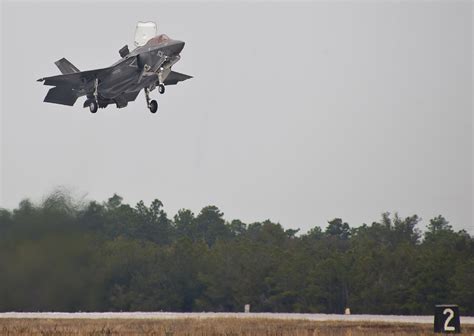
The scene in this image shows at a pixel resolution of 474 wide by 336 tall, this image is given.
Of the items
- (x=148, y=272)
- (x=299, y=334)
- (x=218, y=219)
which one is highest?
(x=218, y=219)

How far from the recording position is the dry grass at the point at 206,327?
4494cm

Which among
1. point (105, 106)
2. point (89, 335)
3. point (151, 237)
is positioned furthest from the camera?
point (151, 237)

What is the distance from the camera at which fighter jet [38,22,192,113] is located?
51.8 metres

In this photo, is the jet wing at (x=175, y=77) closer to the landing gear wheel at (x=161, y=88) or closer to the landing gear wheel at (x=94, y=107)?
the landing gear wheel at (x=94, y=107)

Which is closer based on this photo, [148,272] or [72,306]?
[72,306]

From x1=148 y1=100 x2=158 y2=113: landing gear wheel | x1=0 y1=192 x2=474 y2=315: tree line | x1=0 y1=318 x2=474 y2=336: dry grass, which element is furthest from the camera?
x1=0 y1=192 x2=474 y2=315: tree line

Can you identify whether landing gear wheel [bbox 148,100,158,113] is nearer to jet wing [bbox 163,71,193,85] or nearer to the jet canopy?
the jet canopy

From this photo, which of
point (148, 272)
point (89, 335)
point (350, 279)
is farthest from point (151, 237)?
point (89, 335)

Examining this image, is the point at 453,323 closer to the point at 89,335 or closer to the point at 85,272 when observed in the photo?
the point at 89,335

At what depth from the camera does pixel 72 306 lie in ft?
194

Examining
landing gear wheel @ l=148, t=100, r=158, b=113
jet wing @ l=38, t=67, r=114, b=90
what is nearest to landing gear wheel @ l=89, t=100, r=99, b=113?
jet wing @ l=38, t=67, r=114, b=90

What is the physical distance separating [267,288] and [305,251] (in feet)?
15.9

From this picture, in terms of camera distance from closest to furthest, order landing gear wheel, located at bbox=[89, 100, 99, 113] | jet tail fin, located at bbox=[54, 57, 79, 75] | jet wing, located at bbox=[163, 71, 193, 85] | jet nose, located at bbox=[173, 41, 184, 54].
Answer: jet nose, located at bbox=[173, 41, 184, 54], landing gear wheel, located at bbox=[89, 100, 99, 113], jet tail fin, located at bbox=[54, 57, 79, 75], jet wing, located at bbox=[163, 71, 193, 85]

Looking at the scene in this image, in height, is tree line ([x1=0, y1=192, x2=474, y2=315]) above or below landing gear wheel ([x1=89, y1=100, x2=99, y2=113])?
below
